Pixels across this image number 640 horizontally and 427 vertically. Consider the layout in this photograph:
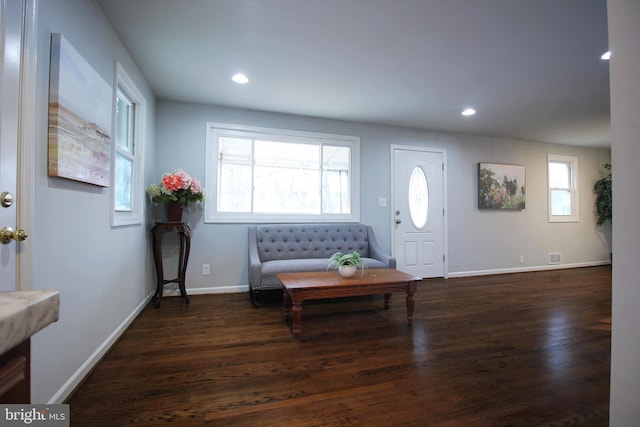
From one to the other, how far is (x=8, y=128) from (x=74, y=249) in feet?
2.78

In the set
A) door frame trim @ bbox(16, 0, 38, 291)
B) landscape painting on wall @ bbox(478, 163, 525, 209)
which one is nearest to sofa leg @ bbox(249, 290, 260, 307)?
door frame trim @ bbox(16, 0, 38, 291)

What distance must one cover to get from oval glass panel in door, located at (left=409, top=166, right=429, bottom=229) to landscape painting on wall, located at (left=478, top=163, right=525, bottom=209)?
40.2 inches

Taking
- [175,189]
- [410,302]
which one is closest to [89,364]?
[175,189]

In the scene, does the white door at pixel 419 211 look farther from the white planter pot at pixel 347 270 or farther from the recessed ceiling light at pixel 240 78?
the recessed ceiling light at pixel 240 78

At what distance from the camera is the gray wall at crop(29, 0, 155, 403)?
1.25 metres

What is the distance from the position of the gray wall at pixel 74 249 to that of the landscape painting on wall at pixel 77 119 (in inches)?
1.5

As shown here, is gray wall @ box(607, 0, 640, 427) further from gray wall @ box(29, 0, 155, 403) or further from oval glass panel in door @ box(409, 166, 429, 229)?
oval glass panel in door @ box(409, 166, 429, 229)

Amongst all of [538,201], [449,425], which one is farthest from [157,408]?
[538,201]

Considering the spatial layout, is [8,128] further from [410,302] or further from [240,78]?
[410,302]

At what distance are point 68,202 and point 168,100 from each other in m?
2.31

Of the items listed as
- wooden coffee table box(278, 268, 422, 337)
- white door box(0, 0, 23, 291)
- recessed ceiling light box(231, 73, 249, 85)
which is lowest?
wooden coffee table box(278, 268, 422, 337)

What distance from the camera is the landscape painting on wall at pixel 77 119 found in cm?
132

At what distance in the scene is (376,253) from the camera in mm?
3576

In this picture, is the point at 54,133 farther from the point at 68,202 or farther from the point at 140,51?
the point at 140,51
